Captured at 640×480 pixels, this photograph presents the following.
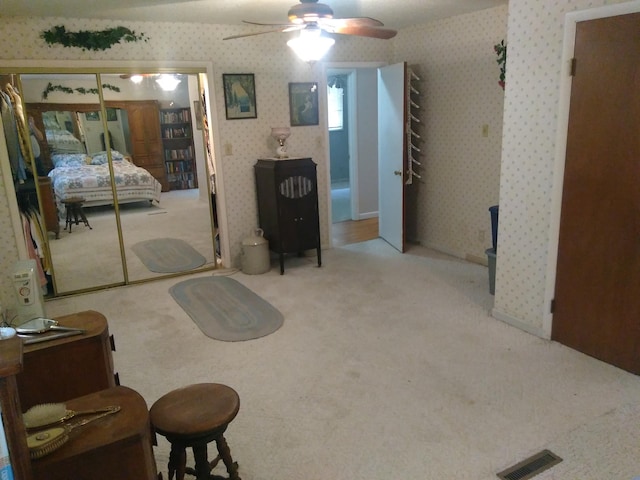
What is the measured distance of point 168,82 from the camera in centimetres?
459

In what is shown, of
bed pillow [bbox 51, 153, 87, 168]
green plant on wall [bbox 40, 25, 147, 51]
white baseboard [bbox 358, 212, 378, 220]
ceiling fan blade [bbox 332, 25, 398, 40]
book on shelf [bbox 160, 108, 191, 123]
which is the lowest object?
white baseboard [bbox 358, 212, 378, 220]

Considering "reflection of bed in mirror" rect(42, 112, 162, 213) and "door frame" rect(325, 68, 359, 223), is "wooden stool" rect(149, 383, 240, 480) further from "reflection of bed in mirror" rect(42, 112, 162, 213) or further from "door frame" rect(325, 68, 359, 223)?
"door frame" rect(325, 68, 359, 223)

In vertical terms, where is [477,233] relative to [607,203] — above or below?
below

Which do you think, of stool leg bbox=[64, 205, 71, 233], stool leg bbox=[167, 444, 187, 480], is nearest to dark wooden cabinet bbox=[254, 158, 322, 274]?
stool leg bbox=[64, 205, 71, 233]

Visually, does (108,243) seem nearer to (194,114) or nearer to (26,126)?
(26,126)

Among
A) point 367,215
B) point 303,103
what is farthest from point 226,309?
point 367,215

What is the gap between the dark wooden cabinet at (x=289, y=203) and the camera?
15.1ft

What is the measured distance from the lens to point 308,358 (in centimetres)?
308

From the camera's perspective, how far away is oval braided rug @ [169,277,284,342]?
3.51 m

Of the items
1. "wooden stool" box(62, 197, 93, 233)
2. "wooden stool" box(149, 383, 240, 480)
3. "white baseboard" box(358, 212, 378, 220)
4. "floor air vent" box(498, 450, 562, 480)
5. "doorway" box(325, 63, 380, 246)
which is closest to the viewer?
"wooden stool" box(149, 383, 240, 480)

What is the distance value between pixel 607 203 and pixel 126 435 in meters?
2.69

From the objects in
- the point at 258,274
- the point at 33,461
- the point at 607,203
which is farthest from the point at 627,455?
the point at 258,274

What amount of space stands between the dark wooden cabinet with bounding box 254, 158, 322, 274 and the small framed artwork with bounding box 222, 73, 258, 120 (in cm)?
52

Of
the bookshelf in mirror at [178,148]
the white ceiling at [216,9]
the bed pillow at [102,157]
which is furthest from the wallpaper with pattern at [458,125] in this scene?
the bed pillow at [102,157]
